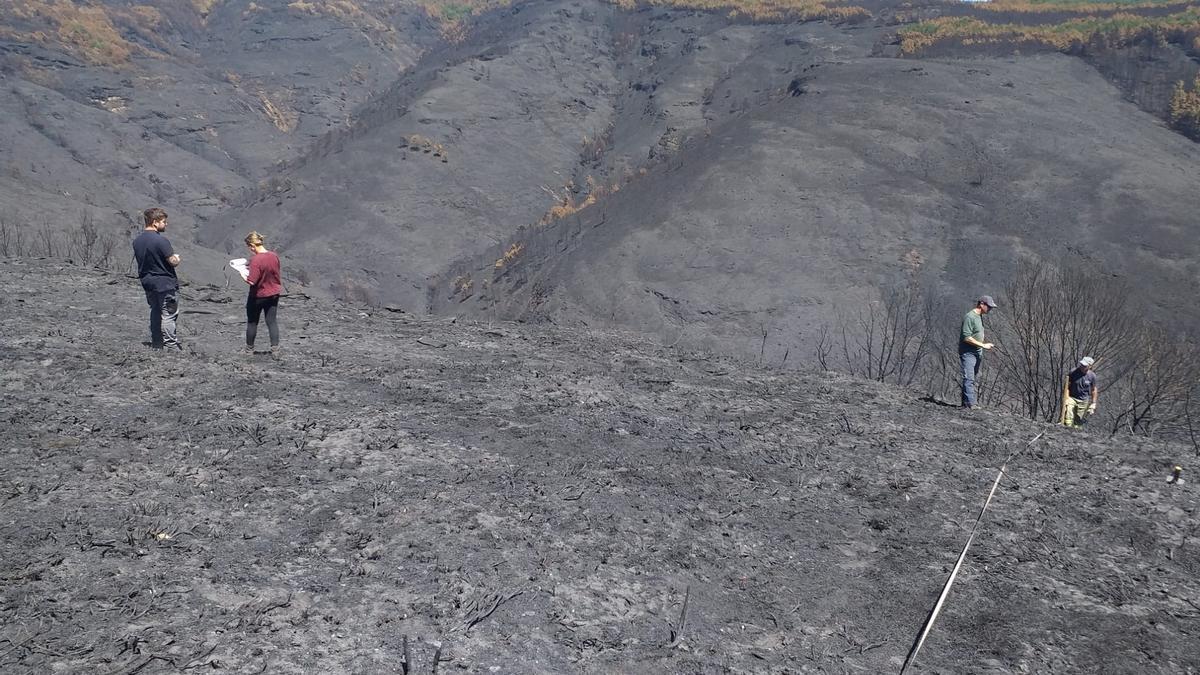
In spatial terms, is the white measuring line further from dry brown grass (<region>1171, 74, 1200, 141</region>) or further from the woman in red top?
dry brown grass (<region>1171, 74, 1200, 141</region>)

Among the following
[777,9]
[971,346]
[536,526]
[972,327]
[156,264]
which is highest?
[777,9]

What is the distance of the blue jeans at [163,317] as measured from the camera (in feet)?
28.5

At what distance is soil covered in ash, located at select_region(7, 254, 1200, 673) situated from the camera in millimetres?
4734

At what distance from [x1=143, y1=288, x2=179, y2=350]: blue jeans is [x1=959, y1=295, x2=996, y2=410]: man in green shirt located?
346 inches

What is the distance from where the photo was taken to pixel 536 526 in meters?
6.10

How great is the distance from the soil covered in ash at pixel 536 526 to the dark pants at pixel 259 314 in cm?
29

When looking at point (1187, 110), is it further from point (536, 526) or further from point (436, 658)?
point (436, 658)

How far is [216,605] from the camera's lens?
4.71m

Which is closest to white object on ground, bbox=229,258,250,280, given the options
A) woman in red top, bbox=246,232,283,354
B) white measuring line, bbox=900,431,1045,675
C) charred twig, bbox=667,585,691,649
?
woman in red top, bbox=246,232,283,354

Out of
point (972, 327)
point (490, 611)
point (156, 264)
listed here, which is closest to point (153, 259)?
A: point (156, 264)

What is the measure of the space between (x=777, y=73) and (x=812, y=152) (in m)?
22.0

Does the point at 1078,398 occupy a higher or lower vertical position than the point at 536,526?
higher

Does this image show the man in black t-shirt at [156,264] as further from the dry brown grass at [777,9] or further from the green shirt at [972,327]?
the dry brown grass at [777,9]

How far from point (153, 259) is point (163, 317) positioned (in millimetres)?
800
